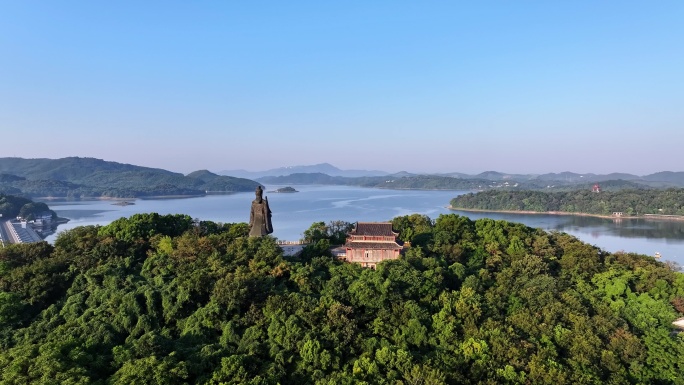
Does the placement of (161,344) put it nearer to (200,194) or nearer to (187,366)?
(187,366)

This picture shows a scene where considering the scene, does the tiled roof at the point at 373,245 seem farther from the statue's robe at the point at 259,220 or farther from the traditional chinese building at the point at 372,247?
the statue's robe at the point at 259,220

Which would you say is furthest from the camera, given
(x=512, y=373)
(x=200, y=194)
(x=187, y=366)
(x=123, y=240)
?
(x=200, y=194)

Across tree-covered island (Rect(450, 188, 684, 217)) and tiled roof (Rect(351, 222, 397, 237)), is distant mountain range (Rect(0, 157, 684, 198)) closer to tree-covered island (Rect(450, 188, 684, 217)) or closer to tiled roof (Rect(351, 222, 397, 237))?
tree-covered island (Rect(450, 188, 684, 217))

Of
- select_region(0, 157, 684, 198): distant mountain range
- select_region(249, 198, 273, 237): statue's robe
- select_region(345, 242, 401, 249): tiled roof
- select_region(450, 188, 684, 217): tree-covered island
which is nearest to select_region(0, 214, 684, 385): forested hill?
select_region(345, 242, 401, 249): tiled roof

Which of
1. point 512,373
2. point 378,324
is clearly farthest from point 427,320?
point 512,373

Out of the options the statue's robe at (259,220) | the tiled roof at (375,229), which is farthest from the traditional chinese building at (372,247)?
the statue's robe at (259,220)

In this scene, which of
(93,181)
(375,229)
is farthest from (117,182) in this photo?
(375,229)

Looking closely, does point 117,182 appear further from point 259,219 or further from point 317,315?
point 317,315
